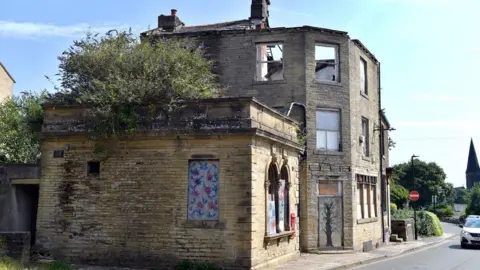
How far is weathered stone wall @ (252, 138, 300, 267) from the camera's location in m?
13.5

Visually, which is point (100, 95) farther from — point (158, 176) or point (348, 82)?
point (348, 82)

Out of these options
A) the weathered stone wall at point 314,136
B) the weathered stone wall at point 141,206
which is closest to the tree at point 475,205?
the weathered stone wall at point 314,136

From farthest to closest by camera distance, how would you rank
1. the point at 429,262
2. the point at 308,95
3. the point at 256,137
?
1. the point at 308,95
2. the point at 429,262
3. the point at 256,137

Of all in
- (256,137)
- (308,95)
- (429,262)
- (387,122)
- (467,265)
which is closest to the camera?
(256,137)

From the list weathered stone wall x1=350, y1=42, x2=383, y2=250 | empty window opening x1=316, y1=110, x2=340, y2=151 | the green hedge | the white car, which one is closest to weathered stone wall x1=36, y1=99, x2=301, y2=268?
empty window opening x1=316, y1=110, x2=340, y2=151

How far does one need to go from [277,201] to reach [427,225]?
2204 cm

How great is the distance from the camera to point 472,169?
122 metres

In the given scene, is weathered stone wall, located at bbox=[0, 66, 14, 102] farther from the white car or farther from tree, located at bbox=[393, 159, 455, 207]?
tree, located at bbox=[393, 159, 455, 207]

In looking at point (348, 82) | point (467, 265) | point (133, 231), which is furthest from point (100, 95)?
point (467, 265)

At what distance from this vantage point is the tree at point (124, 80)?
1410cm

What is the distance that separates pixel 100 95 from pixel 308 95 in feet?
31.4

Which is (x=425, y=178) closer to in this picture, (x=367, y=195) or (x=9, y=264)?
(x=367, y=195)

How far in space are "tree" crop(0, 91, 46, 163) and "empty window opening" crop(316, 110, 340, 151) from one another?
1142 cm

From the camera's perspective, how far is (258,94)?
68.8 feet
